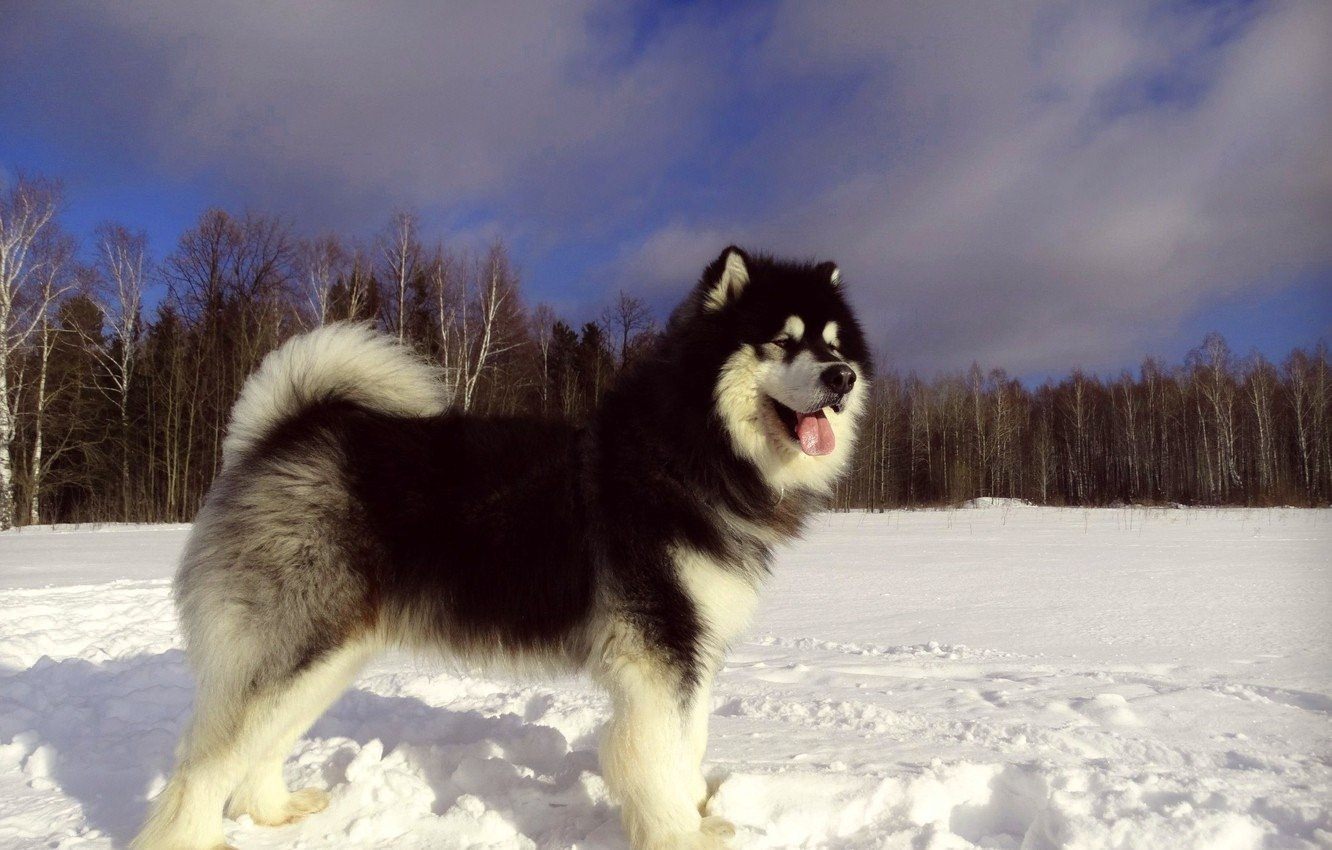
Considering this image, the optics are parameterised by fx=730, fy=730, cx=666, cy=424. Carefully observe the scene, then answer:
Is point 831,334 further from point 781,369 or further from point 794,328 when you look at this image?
point 781,369

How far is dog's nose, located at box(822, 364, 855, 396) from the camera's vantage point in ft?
10.3

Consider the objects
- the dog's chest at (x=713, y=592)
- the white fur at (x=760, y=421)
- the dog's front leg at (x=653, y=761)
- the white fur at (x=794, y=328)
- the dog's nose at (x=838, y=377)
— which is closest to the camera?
A: the dog's front leg at (x=653, y=761)

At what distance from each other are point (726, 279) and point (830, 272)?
2.29ft

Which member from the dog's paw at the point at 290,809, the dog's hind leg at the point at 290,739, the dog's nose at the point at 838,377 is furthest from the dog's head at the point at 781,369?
the dog's paw at the point at 290,809

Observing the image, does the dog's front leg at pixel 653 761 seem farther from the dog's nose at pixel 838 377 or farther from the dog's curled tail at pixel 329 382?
the dog's curled tail at pixel 329 382

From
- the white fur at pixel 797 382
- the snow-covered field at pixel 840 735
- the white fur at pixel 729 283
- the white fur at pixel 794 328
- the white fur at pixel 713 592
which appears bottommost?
the snow-covered field at pixel 840 735

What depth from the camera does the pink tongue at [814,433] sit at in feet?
10.7

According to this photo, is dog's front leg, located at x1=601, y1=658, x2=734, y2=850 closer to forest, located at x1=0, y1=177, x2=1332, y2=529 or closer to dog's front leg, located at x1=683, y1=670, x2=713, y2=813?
dog's front leg, located at x1=683, y1=670, x2=713, y2=813

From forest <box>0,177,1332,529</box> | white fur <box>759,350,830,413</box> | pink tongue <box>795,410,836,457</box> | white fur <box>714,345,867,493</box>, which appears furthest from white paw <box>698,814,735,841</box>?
forest <box>0,177,1332,529</box>

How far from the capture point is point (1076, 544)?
15.3 m

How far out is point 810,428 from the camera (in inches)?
129

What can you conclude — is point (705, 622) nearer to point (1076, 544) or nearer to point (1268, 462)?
point (1076, 544)

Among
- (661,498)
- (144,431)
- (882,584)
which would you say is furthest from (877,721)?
(144,431)

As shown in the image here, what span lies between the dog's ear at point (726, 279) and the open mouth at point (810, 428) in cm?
57
